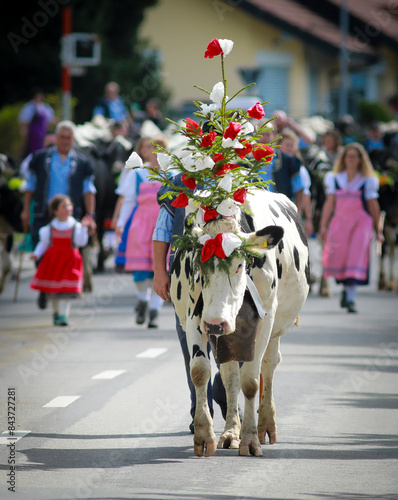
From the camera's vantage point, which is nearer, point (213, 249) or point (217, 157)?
point (213, 249)

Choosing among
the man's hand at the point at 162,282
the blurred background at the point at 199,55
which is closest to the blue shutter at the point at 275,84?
the blurred background at the point at 199,55

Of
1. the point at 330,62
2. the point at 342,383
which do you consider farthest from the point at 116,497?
the point at 330,62

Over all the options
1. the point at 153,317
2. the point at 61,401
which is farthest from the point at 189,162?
the point at 153,317

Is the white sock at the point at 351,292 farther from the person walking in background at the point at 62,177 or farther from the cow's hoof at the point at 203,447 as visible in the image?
the cow's hoof at the point at 203,447

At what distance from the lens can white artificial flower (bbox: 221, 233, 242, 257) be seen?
25.4 ft

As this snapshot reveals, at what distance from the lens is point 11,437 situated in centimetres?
892

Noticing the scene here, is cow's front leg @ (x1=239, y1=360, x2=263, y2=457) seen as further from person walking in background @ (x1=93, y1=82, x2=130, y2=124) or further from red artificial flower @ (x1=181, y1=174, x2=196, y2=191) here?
person walking in background @ (x1=93, y1=82, x2=130, y2=124)

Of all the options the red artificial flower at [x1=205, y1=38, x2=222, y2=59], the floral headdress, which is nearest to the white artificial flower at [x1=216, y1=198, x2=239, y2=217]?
the floral headdress

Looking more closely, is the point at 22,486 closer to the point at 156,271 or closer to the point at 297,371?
the point at 156,271

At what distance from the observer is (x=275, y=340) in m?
9.22

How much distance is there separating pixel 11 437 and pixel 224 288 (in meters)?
2.03

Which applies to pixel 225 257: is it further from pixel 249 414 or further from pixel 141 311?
pixel 141 311

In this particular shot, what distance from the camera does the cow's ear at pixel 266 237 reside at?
8.04 metres

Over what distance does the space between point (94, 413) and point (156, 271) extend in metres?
1.49
